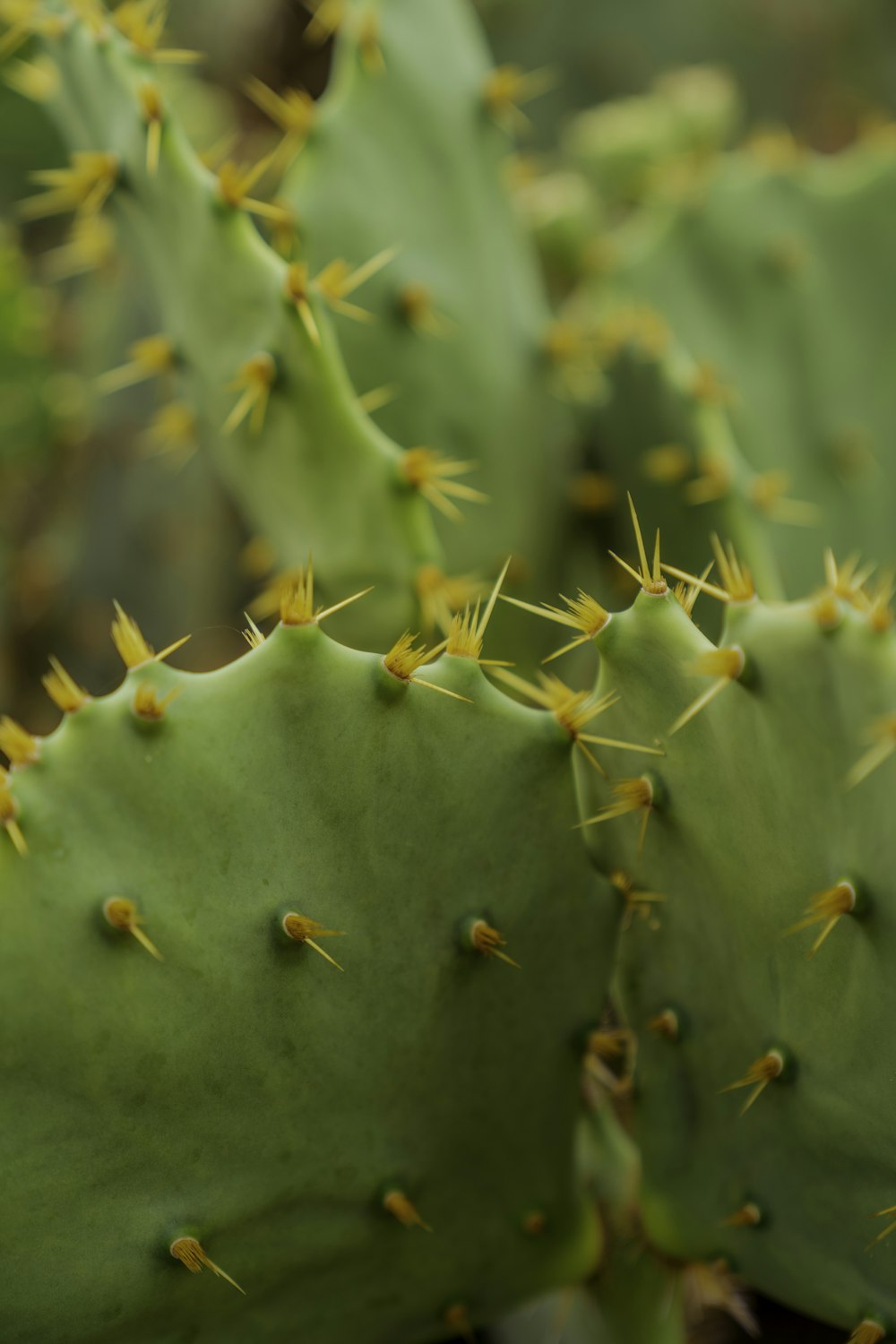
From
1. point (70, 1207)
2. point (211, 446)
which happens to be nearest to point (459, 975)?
point (70, 1207)

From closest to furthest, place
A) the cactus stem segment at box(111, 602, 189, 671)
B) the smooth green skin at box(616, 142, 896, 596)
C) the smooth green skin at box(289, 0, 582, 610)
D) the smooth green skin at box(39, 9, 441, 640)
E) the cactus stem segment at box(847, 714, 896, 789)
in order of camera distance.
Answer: the cactus stem segment at box(847, 714, 896, 789) → the cactus stem segment at box(111, 602, 189, 671) → the smooth green skin at box(39, 9, 441, 640) → the smooth green skin at box(289, 0, 582, 610) → the smooth green skin at box(616, 142, 896, 596)

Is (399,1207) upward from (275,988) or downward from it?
downward

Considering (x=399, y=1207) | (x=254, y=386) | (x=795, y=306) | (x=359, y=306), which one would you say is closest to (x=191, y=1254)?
(x=399, y=1207)

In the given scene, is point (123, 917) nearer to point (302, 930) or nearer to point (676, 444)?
point (302, 930)

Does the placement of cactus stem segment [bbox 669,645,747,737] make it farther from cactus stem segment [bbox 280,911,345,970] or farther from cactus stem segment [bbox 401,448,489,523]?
cactus stem segment [bbox 401,448,489,523]

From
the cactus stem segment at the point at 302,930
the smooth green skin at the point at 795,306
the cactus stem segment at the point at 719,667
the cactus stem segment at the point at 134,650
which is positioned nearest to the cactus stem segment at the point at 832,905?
the cactus stem segment at the point at 719,667

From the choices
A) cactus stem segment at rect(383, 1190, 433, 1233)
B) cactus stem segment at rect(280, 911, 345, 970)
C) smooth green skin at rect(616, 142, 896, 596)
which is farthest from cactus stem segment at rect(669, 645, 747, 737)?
smooth green skin at rect(616, 142, 896, 596)
